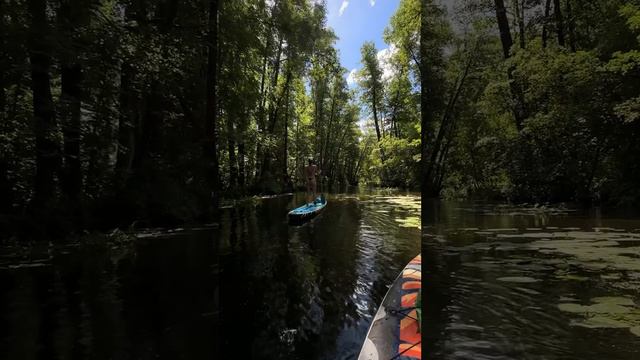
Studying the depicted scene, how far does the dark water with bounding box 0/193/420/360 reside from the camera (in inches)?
64.2

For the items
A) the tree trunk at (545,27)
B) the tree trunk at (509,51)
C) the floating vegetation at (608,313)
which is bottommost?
the floating vegetation at (608,313)

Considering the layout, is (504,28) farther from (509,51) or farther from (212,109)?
(212,109)

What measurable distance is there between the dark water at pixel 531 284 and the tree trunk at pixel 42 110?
2.59 metres

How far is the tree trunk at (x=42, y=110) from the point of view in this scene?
2.45 metres

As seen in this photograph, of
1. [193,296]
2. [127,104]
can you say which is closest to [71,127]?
[127,104]

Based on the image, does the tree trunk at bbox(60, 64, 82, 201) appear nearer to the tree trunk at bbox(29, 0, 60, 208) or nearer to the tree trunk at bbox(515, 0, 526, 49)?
the tree trunk at bbox(29, 0, 60, 208)

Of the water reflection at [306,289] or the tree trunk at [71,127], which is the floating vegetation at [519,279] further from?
the tree trunk at [71,127]

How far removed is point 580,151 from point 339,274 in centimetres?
192

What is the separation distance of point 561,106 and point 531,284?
4.87 ft

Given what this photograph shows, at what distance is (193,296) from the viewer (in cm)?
218

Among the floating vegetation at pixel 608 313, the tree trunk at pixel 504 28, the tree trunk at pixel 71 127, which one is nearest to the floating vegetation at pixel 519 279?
the floating vegetation at pixel 608 313

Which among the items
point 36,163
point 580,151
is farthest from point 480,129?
point 36,163

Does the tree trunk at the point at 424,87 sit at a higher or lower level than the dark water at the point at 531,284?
higher

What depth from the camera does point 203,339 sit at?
168cm
